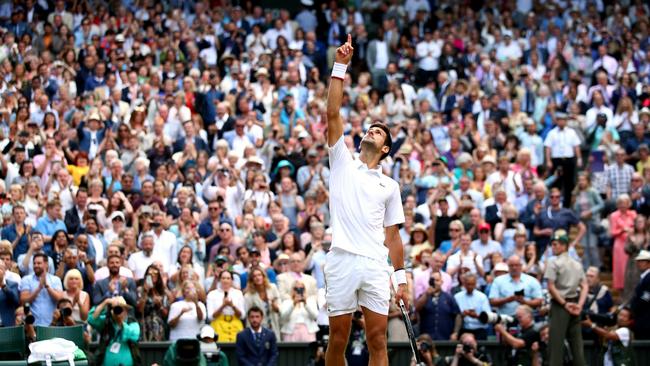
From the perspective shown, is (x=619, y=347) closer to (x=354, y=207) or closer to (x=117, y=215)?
(x=117, y=215)

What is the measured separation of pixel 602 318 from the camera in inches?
781

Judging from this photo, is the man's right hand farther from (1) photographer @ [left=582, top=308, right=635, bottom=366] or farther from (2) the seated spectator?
(1) photographer @ [left=582, top=308, right=635, bottom=366]

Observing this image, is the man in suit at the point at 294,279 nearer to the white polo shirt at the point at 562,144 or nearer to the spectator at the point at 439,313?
the spectator at the point at 439,313

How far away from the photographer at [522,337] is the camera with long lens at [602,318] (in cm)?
99

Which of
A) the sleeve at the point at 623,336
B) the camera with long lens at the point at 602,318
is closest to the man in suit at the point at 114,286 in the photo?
the camera with long lens at the point at 602,318

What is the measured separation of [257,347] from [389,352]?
5.71 feet

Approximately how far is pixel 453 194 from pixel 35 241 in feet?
23.1

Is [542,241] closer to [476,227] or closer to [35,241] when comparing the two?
[476,227]

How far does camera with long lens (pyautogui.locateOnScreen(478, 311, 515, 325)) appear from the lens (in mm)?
19172

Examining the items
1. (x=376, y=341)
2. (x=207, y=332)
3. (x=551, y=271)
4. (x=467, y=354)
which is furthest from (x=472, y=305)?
(x=376, y=341)

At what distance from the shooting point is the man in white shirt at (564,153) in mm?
25641

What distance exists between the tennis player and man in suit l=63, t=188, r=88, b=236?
965cm

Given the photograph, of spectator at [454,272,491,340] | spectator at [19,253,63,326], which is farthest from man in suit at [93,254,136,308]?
spectator at [454,272,491,340]

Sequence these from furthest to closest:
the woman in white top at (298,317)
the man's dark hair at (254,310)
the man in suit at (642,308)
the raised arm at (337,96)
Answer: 1. the woman in white top at (298,317)
2. the man in suit at (642,308)
3. the man's dark hair at (254,310)
4. the raised arm at (337,96)
